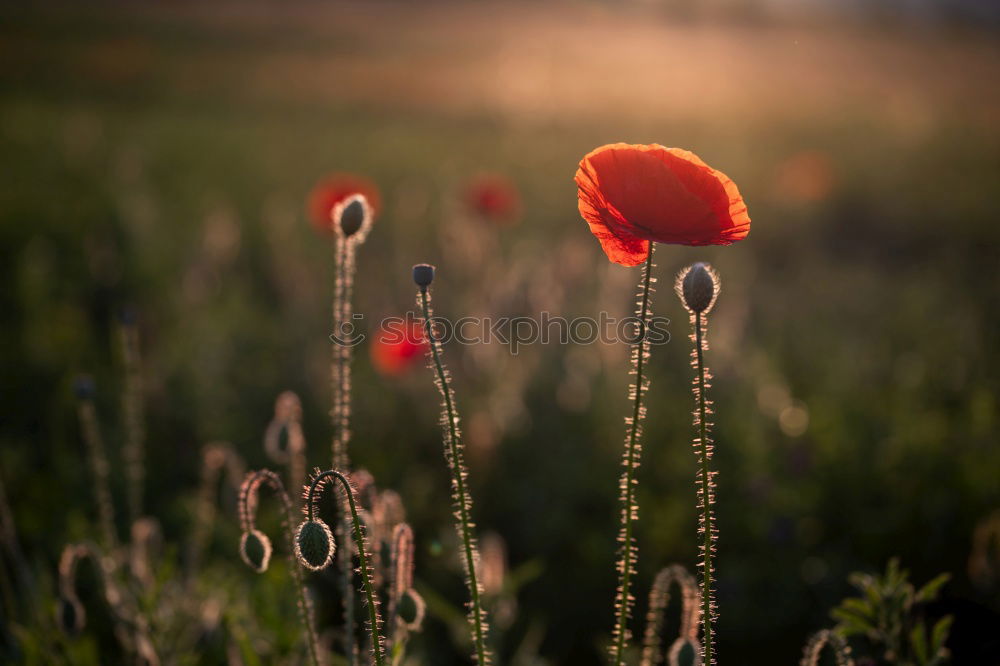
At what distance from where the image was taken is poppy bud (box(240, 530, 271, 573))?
138 cm

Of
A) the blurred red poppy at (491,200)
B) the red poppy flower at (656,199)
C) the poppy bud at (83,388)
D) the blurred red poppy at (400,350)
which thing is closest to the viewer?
the red poppy flower at (656,199)

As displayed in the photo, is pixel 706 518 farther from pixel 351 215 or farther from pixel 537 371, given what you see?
pixel 537 371

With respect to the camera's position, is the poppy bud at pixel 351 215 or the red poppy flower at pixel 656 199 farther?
the poppy bud at pixel 351 215

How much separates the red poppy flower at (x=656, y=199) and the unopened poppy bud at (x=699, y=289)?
0.28 feet

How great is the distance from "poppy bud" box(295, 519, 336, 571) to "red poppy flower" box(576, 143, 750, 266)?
1.96 ft

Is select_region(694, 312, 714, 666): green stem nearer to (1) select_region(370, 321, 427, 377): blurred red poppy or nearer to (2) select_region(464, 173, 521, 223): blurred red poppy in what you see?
(1) select_region(370, 321, 427, 377): blurred red poppy

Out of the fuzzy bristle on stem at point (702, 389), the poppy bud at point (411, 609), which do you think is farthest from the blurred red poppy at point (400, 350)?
the fuzzy bristle on stem at point (702, 389)

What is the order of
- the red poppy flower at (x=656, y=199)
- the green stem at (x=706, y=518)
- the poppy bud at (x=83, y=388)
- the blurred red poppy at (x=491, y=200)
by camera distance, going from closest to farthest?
the green stem at (x=706, y=518) → the red poppy flower at (x=656, y=199) → the poppy bud at (x=83, y=388) → the blurred red poppy at (x=491, y=200)

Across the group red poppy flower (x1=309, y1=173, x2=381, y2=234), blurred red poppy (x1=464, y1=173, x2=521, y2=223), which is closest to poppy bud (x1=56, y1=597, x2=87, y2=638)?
red poppy flower (x1=309, y1=173, x2=381, y2=234)

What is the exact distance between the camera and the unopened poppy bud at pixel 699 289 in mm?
1183

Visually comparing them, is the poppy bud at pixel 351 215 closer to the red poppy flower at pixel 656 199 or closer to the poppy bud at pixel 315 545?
the red poppy flower at pixel 656 199

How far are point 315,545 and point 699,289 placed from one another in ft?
2.12

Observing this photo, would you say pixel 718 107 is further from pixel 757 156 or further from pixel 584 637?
pixel 584 637

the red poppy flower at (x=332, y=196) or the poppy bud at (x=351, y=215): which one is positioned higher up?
the red poppy flower at (x=332, y=196)
